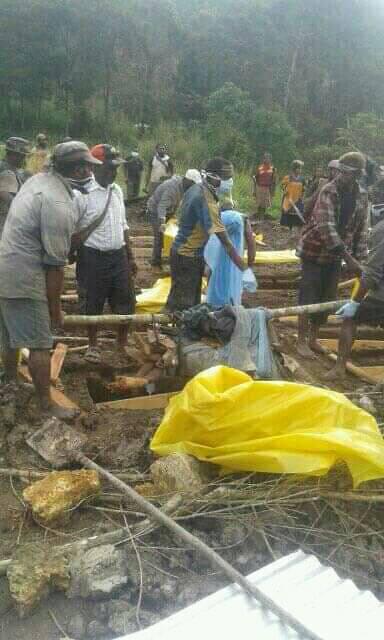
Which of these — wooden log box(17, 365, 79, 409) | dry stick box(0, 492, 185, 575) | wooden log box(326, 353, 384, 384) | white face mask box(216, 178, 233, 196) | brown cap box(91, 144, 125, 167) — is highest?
brown cap box(91, 144, 125, 167)

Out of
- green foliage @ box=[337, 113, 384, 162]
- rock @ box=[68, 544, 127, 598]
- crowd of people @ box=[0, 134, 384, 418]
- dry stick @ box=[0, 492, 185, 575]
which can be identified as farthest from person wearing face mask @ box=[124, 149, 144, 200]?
rock @ box=[68, 544, 127, 598]

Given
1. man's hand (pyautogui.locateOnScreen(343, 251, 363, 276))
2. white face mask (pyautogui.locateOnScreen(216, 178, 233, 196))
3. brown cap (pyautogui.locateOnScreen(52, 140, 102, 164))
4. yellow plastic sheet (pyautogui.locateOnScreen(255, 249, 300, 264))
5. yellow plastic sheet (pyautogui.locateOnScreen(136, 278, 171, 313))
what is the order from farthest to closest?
yellow plastic sheet (pyautogui.locateOnScreen(255, 249, 300, 264))
yellow plastic sheet (pyautogui.locateOnScreen(136, 278, 171, 313))
white face mask (pyautogui.locateOnScreen(216, 178, 233, 196))
man's hand (pyautogui.locateOnScreen(343, 251, 363, 276))
brown cap (pyautogui.locateOnScreen(52, 140, 102, 164))

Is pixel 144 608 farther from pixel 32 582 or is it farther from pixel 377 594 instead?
pixel 377 594

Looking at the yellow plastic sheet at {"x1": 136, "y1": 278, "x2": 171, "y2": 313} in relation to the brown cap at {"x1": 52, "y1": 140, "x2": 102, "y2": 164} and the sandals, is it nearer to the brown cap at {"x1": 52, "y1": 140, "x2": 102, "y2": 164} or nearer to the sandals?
the sandals

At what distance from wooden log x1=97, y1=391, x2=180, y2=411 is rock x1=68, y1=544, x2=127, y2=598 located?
1.56m

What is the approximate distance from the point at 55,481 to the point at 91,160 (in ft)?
5.95

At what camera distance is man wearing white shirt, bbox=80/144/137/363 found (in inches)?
182

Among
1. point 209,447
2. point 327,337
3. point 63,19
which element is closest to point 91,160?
point 209,447

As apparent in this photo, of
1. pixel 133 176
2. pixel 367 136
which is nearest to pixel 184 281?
pixel 133 176

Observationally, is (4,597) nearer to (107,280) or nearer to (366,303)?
(107,280)

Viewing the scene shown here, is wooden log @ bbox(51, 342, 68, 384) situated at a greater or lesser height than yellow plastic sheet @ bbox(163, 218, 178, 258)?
greater

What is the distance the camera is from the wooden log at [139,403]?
407 cm

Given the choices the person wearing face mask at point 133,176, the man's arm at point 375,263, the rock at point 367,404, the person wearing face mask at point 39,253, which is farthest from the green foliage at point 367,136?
the person wearing face mask at point 39,253

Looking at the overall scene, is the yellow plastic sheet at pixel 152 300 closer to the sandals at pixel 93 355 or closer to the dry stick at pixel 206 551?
the sandals at pixel 93 355
